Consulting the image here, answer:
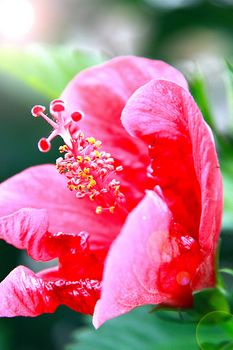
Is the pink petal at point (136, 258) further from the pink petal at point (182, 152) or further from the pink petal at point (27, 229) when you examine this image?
the pink petal at point (27, 229)

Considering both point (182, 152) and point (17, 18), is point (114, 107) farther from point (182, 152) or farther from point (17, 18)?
point (17, 18)

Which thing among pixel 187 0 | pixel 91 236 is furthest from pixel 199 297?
pixel 187 0

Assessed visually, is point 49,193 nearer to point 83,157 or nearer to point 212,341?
point 83,157

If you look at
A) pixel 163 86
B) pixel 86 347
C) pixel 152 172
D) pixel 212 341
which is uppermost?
pixel 163 86

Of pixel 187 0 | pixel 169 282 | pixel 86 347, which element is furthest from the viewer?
pixel 187 0

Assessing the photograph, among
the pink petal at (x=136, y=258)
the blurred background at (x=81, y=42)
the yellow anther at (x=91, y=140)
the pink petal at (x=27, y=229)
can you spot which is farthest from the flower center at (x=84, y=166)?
the blurred background at (x=81, y=42)

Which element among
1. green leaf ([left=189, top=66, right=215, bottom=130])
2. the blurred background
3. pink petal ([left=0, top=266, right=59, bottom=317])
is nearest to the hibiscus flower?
pink petal ([left=0, top=266, right=59, bottom=317])

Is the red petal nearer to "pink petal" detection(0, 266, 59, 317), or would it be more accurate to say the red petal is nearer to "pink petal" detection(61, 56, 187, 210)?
"pink petal" detection(0, 266, 59, 317)

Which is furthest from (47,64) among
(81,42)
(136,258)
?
(81,42)
